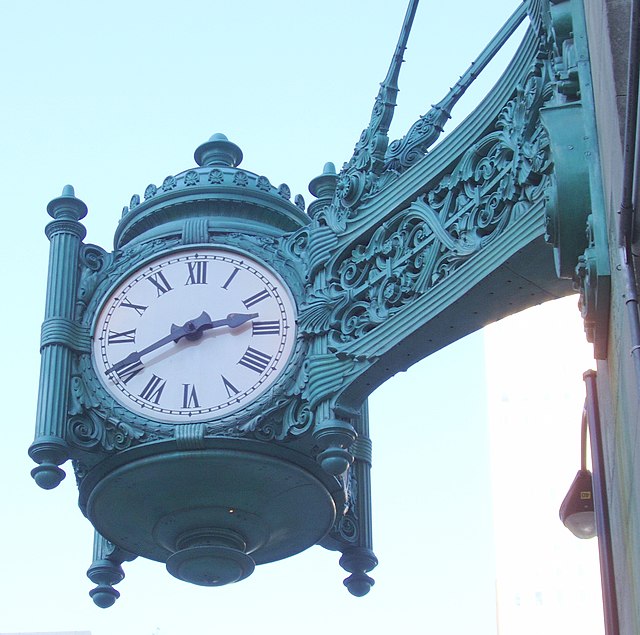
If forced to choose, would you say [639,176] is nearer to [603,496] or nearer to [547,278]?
[603,496]

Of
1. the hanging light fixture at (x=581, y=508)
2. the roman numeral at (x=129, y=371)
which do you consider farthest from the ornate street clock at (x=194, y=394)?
the hanging light fixture at (x=581, y=508)

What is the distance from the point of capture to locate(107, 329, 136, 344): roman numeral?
15055 millimetres

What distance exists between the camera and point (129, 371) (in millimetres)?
14836

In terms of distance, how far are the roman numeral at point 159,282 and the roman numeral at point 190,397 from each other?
1082 mm

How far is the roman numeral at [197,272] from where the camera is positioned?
602 inches

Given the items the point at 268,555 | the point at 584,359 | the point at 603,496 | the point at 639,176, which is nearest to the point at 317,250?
the point at 268,555

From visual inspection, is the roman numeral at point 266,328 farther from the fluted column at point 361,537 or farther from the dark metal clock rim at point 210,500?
the fluted column at point 361,537

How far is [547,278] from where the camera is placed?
12.2 m

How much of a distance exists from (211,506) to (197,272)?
2.07m

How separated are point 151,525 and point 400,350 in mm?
3415

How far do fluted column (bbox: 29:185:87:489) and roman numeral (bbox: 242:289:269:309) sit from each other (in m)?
1.52

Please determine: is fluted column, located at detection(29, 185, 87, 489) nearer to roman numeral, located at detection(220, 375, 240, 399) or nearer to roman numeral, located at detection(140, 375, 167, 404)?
roman numeral, located at detection(140, 375, 167, 404)

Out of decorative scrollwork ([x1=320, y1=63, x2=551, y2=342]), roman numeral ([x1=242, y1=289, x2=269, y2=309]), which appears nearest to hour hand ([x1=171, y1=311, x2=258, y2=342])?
roman numeral ([x1=242, y1=289, x2=269, y2=309])

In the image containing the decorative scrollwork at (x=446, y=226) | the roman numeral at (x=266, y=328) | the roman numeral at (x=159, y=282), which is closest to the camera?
the decorative scrollwork at (x=446, y=226)
